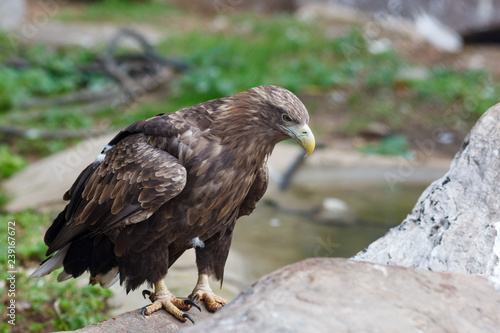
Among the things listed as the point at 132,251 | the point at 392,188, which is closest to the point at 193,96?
the point at 392,188

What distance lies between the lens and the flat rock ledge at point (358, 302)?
2113mm

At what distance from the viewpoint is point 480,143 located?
10.1 feet

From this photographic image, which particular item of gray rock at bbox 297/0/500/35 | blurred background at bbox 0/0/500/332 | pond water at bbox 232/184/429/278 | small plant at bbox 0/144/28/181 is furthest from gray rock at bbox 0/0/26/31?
pond water at bbox 232/184/429/278

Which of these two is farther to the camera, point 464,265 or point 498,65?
point 498,65

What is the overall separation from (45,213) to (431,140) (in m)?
4.31

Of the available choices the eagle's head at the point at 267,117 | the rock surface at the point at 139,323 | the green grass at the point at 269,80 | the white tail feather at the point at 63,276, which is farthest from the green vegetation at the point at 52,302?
the green grass at the point at 269,80

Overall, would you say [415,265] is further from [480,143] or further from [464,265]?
[480,143]

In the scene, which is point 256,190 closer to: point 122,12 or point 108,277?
point 108,277

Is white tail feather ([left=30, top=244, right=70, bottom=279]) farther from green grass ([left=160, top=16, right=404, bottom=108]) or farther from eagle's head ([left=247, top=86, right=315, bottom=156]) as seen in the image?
green grass ([left=160, top=16, right=404, bottom=108])

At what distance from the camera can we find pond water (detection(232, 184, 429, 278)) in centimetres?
505

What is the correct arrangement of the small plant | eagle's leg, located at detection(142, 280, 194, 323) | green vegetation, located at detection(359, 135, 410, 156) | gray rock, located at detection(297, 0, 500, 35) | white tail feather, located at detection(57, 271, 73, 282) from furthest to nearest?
gray rock, located at detection(297, 0, 500, 35) < green vegetation, located at detection(359, 135, 410, 156) < the small plant < white tail feather, located at detection(57, 271, 73, 282) < eagle's leg, located at detection(142, 280, 194, 323)

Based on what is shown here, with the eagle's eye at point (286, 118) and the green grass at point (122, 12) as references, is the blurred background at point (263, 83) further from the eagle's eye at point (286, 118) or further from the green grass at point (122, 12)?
the eagle's eye at point (286, 118)

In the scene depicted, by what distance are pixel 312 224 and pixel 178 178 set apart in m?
2.72

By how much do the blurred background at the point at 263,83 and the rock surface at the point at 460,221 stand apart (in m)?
1.48
